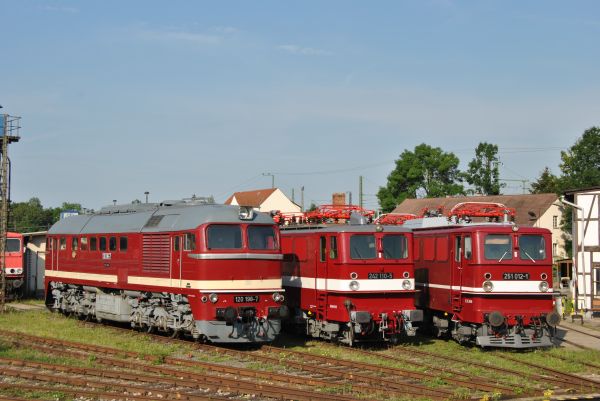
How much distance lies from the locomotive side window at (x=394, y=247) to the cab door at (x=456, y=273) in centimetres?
136

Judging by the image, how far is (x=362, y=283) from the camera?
19641 millimetres

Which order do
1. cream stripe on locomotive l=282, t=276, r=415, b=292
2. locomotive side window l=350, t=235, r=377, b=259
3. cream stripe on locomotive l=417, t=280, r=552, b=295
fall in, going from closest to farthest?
1. cream stripe on locomotive l=417, t=280, r=552, b=295
2. cream stripe on locomotive l=282, t=276, r=415, b=292
3. locomotive side window l=350, t=235, r=377, b=259

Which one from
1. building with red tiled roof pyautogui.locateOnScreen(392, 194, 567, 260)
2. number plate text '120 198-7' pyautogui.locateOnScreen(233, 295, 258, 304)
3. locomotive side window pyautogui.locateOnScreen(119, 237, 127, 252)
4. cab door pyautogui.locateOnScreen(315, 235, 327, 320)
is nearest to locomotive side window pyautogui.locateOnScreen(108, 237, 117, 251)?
locomotive side window pyautogui.locateOnScreen(119, 237, 127, 252)

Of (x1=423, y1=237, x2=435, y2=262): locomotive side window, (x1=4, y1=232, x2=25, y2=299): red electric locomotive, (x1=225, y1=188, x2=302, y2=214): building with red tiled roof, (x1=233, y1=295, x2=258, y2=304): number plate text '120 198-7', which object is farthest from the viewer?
(x1=225, y1=188, x2=302, y2=214): building with red tiled roof

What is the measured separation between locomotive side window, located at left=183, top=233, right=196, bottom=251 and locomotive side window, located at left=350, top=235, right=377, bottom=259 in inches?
159

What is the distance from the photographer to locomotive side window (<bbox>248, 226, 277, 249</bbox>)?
19562 mm

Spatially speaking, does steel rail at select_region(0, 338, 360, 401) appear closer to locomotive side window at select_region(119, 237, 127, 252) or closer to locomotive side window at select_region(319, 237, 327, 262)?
locomotive side window at select_region(319, 237, 327, 262)

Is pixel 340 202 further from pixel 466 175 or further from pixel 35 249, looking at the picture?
pixel 466 175

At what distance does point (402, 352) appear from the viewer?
1942 cm

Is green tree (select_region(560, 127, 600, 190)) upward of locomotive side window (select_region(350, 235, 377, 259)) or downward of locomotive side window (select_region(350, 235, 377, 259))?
upward

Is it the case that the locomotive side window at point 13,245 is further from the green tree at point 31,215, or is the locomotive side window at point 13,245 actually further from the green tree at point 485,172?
the green tree at point 31,215

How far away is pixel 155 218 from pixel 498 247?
948 centimetres

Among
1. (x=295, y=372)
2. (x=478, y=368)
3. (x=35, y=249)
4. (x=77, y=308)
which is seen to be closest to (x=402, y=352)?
(x=478, y=368)

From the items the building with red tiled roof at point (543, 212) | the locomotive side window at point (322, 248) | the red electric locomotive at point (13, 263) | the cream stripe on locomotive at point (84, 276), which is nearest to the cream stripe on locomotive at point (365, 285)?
the locomotive side window at point (322, 248)
